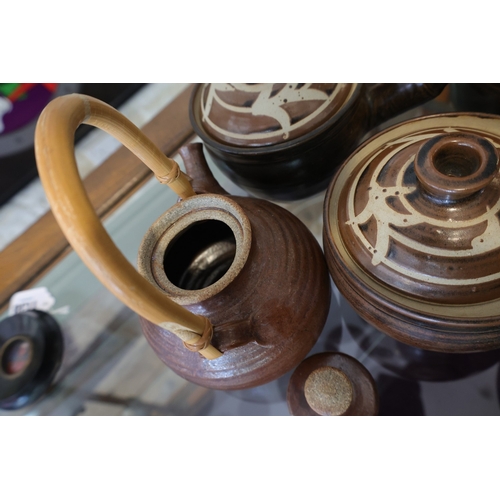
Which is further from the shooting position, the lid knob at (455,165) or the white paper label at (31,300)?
the white paper label at (31,300)

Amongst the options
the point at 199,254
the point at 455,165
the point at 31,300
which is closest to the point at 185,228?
the point at 199,254

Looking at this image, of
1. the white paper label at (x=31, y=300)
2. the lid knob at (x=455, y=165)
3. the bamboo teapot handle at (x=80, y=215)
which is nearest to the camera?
the bamboo teapot handle at (x=80, y=215)

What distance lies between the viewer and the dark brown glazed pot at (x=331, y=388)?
58 centimetres

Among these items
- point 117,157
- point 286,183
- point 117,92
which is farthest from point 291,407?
point 117,92

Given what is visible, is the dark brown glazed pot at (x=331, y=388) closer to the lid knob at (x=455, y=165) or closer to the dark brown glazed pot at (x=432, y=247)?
the dark brown glazed pot at (x=432, y=247)

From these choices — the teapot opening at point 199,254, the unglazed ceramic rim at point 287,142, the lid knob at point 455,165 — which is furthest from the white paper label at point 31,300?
the lid knob at point 455,165

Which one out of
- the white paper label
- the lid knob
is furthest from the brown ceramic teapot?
the white paper label

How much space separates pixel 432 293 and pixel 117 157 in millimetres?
844

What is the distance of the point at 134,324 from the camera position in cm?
97

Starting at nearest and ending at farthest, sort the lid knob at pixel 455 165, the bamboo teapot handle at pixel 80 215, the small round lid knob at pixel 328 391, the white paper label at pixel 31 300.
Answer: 1. the bamboo teapot handle at pixel 80 215
2. the lid knob at pixel 455 165
3. the small round lid knob at pixel 328 391
4. the white paper label at pixel 31 300

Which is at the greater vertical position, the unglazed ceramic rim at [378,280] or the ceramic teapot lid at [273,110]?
the ceramic teapot lid at [273,110]

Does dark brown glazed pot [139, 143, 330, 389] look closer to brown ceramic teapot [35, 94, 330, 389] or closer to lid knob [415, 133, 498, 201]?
brown ceramic teapot [35, 94, 330, 389]

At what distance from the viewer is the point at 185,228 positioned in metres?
0.59

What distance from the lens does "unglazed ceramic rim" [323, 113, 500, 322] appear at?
0.47 m
